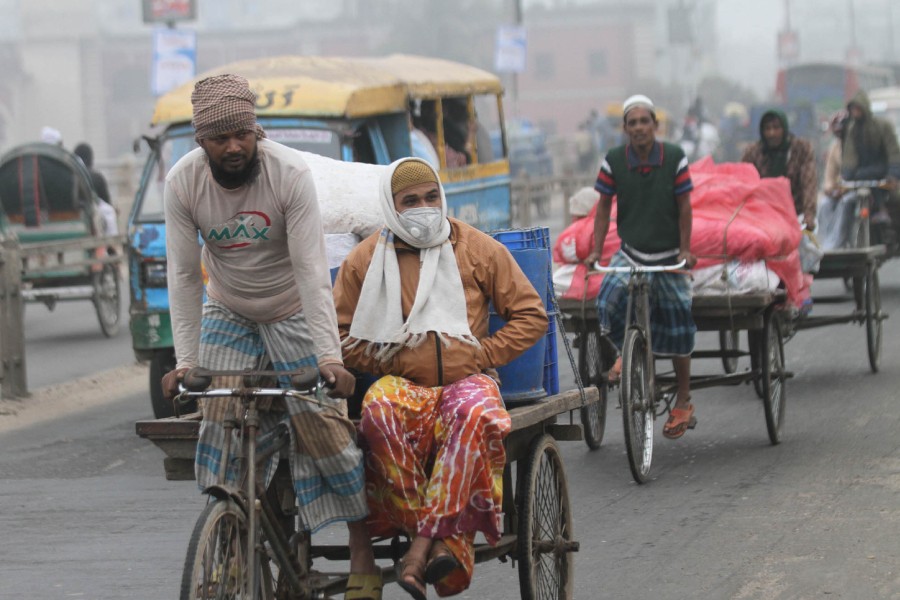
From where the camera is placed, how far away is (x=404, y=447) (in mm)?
4961

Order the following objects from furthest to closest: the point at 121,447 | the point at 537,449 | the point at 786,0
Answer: the point at 786,0 → the point at 121,447 → the point at 537,449

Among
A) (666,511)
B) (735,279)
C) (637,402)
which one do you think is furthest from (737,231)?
(666,511)

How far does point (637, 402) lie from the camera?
824 cm

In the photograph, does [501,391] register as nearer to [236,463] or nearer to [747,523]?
[236,463]

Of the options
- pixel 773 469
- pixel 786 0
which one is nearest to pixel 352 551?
pixel 773 469

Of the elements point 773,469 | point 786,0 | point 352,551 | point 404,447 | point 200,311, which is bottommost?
point 773,469

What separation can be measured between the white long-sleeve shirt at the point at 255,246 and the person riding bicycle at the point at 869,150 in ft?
39.1

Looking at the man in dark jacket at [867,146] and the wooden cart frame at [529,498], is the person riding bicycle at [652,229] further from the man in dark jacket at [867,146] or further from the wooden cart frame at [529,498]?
the man in dark jacket at [867,146]

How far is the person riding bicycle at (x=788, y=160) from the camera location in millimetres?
10930

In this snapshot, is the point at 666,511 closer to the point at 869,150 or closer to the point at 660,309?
the point at 660,309

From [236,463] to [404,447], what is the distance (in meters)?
0.57

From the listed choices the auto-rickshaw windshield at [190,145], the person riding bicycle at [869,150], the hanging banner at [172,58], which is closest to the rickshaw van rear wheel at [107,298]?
the auto-rickshaw windshield at [190,145]

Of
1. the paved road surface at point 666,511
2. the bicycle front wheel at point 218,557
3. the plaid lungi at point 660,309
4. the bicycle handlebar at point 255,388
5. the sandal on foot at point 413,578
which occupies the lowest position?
the paved road surface at point 666,511

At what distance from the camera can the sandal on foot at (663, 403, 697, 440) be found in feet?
28.5
